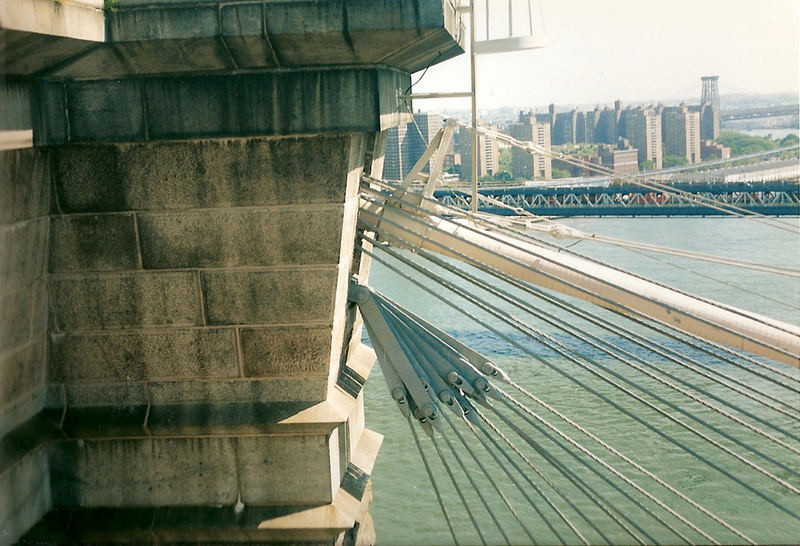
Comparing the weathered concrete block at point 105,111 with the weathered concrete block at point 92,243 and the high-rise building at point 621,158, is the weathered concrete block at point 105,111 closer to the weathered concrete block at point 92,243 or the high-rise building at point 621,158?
the weathered concrete block at point 92,243

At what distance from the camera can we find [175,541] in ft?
13.9

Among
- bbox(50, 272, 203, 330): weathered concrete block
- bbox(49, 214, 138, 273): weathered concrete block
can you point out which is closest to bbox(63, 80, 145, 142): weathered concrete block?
bbox(49, 214, 138, 273): weathered concrete block

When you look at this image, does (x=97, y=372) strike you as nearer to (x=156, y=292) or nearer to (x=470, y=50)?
(x=156, y=292)

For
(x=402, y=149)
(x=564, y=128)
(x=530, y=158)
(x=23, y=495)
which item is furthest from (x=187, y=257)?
(x=564, y=128)

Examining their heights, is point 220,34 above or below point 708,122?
below

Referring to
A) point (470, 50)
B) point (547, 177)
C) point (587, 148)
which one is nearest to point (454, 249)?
point (470, 50)

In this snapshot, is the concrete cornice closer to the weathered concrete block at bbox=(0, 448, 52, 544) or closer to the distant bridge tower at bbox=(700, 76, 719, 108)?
the weathered concrete block at bbox=(0, 448, 52, 544)

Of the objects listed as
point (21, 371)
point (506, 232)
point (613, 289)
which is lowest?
point (21, 371)

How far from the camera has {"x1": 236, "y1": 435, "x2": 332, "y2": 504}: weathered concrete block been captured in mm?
4242

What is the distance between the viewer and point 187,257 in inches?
157

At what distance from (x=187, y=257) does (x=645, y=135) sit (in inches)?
2597

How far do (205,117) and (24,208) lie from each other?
2.71ft

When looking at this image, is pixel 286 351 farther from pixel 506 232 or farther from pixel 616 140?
pixel 616 140

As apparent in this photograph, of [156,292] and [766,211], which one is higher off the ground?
[156,292]
